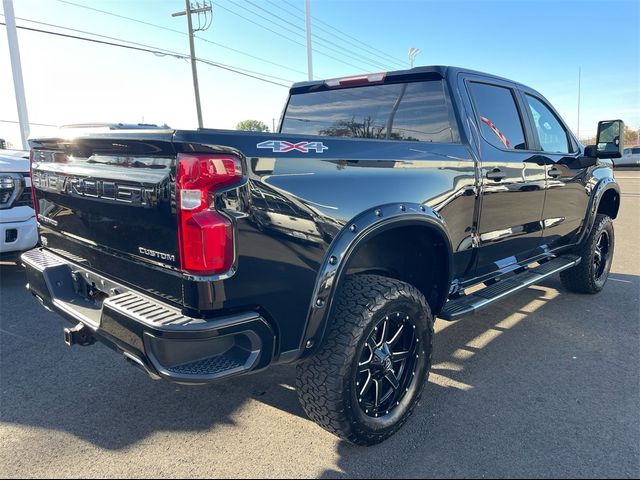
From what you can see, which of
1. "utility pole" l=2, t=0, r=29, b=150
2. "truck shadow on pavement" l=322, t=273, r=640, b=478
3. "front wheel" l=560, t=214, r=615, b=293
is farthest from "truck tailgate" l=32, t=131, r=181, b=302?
"utility pole" l=2, t=0, r=29, b=150

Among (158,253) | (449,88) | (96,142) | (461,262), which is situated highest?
(449,88)

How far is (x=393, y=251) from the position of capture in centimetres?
292

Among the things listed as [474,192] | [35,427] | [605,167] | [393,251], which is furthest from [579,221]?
A: [35,427]

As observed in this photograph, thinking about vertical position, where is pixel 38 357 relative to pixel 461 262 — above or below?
below

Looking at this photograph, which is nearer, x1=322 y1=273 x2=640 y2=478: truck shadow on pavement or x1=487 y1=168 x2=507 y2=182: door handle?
x1=322 y1=273 x2=640 y2=478: truck shadow on pavement

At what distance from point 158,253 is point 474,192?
81.3 inches

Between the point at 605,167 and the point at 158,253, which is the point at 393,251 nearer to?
the point at 158,253

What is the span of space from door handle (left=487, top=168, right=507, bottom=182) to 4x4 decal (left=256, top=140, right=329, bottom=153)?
1525 millimetres

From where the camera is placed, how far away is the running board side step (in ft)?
10.0

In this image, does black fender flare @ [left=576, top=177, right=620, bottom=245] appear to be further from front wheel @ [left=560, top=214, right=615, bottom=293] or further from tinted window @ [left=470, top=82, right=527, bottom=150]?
tinted window @ [left=470, top=82, right=527, bottom=150]

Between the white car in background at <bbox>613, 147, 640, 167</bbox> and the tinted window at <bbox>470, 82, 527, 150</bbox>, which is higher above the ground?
the tinted window at <bbox>470, 82, 527, 150</bbox>

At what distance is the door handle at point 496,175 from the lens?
3271 mm

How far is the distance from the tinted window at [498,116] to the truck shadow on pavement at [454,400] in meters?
1.62

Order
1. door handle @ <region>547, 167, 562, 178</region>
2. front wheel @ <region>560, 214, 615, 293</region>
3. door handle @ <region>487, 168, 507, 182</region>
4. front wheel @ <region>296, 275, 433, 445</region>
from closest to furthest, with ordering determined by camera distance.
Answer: front wheel @ <region>296, 275, 433, 445</region> → door handle @ <region>487, 168, 507, 182</region> → door handle @ <region>547, 167, 562, 178</region> → front wheel @ <region>560, 214, 615, 293</region>
